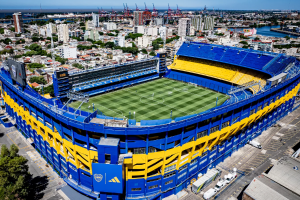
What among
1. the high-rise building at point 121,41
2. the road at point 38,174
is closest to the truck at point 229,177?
the road at point 38,174

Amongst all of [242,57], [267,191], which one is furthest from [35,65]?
[267,191]

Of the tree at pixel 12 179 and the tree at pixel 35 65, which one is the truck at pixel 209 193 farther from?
the tree at pixel 35 65

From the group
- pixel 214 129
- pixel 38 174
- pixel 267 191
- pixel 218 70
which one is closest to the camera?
pixel 267 191

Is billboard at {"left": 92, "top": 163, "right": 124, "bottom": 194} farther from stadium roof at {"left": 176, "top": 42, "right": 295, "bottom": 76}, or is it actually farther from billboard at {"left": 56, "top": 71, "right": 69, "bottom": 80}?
stadium roof at {"left": 176, "top": 42, "right": 295, "bottom": 76}

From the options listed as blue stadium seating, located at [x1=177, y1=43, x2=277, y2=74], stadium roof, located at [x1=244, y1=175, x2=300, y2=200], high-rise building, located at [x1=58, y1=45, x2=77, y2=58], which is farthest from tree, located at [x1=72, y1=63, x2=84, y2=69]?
stadium roof, located at [x1=244, y1=175, x2=300, y2=200]

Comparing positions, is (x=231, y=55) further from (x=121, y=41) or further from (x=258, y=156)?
(x=121, y=41)

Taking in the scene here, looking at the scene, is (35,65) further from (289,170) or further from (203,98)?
(289,170)
